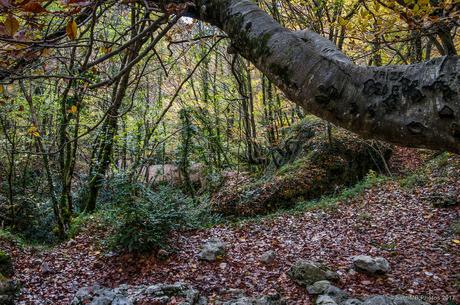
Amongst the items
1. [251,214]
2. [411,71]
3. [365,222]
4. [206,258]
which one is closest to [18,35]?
[411,71]

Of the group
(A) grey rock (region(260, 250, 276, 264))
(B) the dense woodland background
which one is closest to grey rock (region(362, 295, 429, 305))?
(B) the dense woodland background

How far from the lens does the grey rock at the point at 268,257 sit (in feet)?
15.6

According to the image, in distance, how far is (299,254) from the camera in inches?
195

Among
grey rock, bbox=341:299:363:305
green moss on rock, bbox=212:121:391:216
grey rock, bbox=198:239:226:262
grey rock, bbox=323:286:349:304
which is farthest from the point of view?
green moss on rock, bbox=212:121:391:216

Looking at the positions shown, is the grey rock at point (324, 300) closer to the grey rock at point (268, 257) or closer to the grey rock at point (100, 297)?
the grey rock at point (268, 257)

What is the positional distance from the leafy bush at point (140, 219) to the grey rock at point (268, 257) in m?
1.52

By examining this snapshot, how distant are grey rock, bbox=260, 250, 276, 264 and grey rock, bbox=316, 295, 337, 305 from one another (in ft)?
4.00

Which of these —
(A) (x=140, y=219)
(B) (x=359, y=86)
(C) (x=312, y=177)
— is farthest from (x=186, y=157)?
(B) (x=359, y=86)

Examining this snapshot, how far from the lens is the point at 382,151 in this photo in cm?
838

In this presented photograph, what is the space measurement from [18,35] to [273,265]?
4134 millimetres

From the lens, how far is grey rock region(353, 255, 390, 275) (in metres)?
4.05

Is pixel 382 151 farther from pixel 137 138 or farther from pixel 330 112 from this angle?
pixel 330 112

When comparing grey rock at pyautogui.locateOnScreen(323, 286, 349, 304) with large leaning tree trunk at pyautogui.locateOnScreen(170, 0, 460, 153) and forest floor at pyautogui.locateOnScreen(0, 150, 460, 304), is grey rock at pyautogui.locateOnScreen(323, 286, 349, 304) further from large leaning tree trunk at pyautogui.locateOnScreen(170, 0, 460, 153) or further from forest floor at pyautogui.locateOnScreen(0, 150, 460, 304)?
large leaning tree trunk at pyautogui.locateOnScreen(170, 0, 460, 153)

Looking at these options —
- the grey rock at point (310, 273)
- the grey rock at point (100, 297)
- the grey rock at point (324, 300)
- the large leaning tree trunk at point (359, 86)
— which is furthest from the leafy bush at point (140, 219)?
the large leaning tree trunk at point (359, 86)
